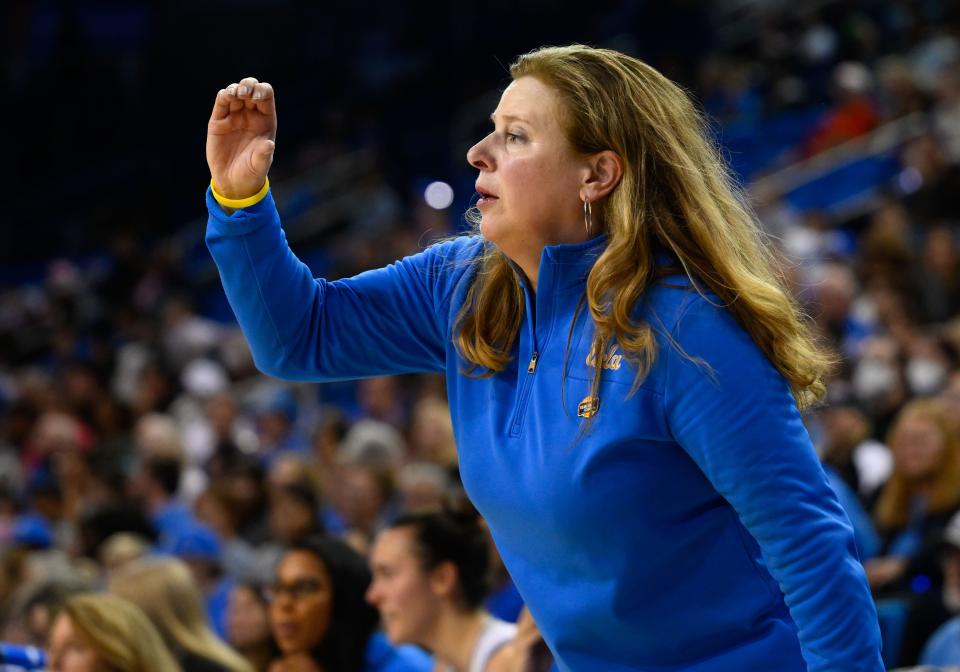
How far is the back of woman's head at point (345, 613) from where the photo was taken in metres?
3.43

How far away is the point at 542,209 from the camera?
1.79 meters

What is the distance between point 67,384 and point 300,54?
6.21 meters

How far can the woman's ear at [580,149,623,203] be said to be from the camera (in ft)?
5.84

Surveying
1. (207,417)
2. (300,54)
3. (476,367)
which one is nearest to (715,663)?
(476,367)

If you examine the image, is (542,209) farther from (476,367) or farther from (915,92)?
(915,92)

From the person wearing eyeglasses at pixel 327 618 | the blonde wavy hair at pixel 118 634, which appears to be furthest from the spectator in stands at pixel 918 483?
the blonde wavy hair at pixel 118 634

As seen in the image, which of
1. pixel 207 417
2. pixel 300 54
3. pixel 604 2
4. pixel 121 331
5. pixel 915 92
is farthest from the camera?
pixel 300 54

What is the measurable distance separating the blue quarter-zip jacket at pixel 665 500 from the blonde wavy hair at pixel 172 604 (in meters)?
2.19

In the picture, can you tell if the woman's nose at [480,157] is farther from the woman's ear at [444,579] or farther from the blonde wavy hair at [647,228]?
the woman's ear at [444,579]

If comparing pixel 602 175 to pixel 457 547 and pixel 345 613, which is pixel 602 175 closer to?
pixel 457 547

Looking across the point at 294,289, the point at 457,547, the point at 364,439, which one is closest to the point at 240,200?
the point at 294,289

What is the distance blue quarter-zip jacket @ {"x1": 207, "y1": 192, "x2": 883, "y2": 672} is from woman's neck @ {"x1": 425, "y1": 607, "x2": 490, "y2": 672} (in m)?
1.51

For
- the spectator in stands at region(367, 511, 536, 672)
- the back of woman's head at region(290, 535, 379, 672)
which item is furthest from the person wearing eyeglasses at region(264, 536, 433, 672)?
the spectator in stands at region(367, 511, 536, 672)

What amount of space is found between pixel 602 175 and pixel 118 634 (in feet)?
7.04
